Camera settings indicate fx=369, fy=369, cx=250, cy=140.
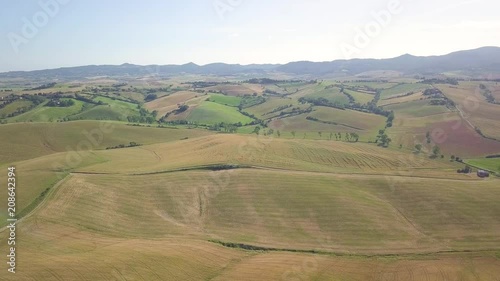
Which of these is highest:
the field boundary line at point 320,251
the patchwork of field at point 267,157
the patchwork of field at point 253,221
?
the patchwork of field at point 267,157

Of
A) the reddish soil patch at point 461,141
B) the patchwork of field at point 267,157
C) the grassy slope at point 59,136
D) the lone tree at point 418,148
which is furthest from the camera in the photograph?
the lone tree at point 418,148

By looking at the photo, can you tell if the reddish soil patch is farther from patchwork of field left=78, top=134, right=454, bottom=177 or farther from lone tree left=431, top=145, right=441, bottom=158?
patchwork of field left=78, top=134, right=454, bottom=177

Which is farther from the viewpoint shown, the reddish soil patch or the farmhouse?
the reddish soil patch

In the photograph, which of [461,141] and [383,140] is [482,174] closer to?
[461,141]

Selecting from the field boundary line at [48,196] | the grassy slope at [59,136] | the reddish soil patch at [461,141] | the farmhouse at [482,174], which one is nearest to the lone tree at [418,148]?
the reddish soil patch at [461,141]

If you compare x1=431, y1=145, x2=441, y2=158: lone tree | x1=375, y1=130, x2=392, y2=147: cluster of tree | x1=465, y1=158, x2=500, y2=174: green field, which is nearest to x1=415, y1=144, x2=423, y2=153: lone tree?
x1=431, y1=145, x2=441, y2=158: lone tree

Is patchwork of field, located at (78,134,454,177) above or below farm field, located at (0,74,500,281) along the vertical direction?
above

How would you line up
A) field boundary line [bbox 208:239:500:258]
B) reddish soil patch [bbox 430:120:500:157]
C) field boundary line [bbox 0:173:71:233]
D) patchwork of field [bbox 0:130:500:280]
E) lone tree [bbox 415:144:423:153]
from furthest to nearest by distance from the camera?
1. lone tree [bbox 415:144:423:153]
2. reddish soil patch [bbox 430:120:500:157]
3. field boundary line [bbox 0:173:71:233]
4. field boundary line [bbox 208:239:500:258]
5. patchwork of field [bbox 0:130:500:280]

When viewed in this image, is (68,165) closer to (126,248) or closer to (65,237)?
(65,237)

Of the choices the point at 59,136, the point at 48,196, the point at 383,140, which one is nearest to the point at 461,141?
the point at 383,140

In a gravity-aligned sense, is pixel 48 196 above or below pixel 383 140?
below

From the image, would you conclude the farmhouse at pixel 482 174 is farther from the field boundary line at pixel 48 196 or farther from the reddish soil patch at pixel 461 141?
the field boundary line at pixel 48 196

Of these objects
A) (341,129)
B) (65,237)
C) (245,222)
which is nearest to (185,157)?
(245,222)
